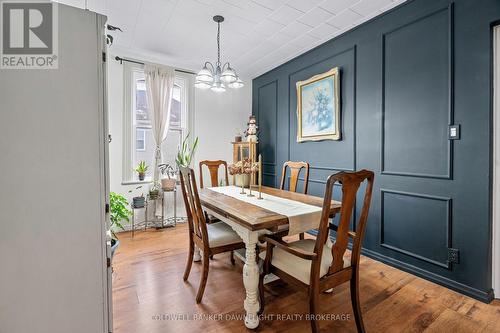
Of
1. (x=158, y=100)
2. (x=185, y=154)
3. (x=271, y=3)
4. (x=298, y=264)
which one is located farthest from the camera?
(x=185, y=154)

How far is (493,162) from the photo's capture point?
1.91m

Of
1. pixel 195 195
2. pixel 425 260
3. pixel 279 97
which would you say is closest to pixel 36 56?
pixel 195 195

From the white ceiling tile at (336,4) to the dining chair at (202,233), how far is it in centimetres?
216

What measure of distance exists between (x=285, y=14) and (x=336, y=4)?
0.52 m

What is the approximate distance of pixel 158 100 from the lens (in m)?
3.76

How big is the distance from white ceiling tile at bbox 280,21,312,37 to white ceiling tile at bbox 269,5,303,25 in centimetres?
10

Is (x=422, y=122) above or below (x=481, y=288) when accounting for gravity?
above

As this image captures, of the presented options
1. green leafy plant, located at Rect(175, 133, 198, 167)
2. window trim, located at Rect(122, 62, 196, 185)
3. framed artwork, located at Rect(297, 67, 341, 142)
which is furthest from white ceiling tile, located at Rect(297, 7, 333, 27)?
window trim, located at Rect(122, 62, 196, 185)

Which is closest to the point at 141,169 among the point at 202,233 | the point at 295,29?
the point at 202,233

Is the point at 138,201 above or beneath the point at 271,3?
beneath

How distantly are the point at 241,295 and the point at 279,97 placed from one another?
321 centimetres

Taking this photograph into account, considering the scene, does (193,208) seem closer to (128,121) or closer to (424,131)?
(424,131)

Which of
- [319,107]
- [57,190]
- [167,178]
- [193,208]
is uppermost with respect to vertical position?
[319,107]

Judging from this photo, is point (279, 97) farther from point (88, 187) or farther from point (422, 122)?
point (88, 187)
